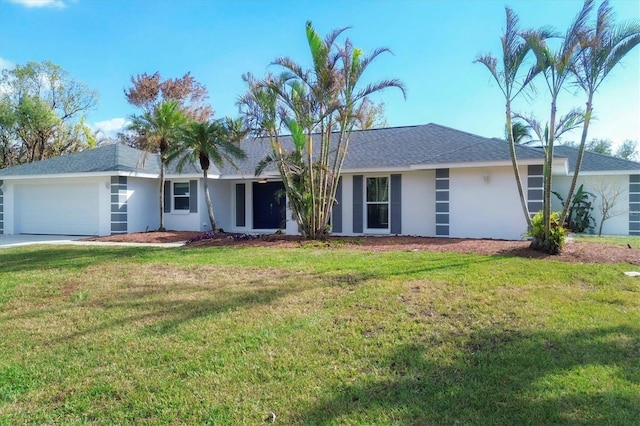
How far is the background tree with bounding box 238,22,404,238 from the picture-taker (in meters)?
11.6

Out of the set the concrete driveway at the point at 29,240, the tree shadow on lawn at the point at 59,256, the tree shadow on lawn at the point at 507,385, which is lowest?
the tree shadow on lawn at the point at 507,385

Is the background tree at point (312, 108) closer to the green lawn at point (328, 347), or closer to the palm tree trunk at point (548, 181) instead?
the palm tree trunk at point (548, 181)

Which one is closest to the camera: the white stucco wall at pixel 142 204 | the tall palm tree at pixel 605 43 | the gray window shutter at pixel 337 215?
the tall palm tree at pixel 605 43

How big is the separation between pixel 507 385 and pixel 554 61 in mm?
7640

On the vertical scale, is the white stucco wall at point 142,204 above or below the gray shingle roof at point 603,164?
below

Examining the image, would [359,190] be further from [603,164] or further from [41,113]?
[41,113]

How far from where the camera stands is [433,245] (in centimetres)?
1138

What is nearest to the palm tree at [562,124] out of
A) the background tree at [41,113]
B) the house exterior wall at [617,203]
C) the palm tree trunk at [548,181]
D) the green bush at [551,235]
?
the palm tree trunk at [548,181]

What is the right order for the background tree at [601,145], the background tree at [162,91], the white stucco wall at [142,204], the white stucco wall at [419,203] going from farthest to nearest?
1. the background tree at [601,145]
2. the background tree at [162,91]
3. the white stucco wall at [142,204]
4. the white stucco wall at [419,203]

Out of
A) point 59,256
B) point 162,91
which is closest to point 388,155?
point 59,256

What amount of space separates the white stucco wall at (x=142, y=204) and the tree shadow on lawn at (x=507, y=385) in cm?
1515

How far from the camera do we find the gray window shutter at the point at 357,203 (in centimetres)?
1544

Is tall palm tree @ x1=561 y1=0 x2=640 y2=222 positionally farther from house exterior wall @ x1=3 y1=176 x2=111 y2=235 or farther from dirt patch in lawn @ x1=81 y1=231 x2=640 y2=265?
house exterior wall @ x1=3 y1=176 x2=111 y2=235

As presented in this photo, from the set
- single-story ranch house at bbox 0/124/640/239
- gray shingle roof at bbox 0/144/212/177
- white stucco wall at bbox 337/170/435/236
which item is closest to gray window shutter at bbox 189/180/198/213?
single-story ranch house at bbox 0/124/640/239
